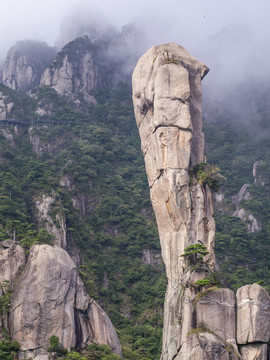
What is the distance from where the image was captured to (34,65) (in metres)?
92.6

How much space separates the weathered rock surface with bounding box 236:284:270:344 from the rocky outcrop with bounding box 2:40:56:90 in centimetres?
6742

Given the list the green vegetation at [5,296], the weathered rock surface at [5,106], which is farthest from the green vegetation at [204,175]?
the weathered rock surface at [5,106]

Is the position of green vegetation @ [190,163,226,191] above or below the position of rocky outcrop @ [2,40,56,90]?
below

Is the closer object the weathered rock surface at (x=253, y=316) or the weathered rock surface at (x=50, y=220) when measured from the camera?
the weathered rock surface at (x=253, y=316)

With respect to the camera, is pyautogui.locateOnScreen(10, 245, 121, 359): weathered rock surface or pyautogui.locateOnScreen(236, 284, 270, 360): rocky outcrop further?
pyautogui.locateOnScreen(10, 245, 121, 359): weathered rock surface

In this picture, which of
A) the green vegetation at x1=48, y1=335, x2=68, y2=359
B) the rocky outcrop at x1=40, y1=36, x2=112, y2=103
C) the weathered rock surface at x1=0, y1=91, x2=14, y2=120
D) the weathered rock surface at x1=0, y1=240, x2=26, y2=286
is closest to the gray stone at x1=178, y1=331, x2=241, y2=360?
the green vegetation at x1=48, y1=335, x2=68, y2=359

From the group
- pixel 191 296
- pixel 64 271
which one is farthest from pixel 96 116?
pixel 191 296

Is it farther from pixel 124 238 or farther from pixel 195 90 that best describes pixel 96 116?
pixel 195 90

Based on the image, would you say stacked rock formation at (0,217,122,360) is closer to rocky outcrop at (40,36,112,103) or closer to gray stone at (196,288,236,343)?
gray stone at (196,288,236,343)

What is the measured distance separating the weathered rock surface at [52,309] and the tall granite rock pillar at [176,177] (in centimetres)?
522

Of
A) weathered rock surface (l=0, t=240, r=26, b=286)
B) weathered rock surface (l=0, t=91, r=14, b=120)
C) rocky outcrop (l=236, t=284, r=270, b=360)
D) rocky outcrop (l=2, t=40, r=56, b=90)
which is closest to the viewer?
rocky outcrop (l=236, t=284, r=270, b=360)

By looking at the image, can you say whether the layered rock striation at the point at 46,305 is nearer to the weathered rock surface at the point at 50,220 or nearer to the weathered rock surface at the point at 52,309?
the weathered rock surface at the point at 52,309

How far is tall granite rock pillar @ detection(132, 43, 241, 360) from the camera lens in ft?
96.5

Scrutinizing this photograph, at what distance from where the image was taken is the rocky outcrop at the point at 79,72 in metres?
81.4
